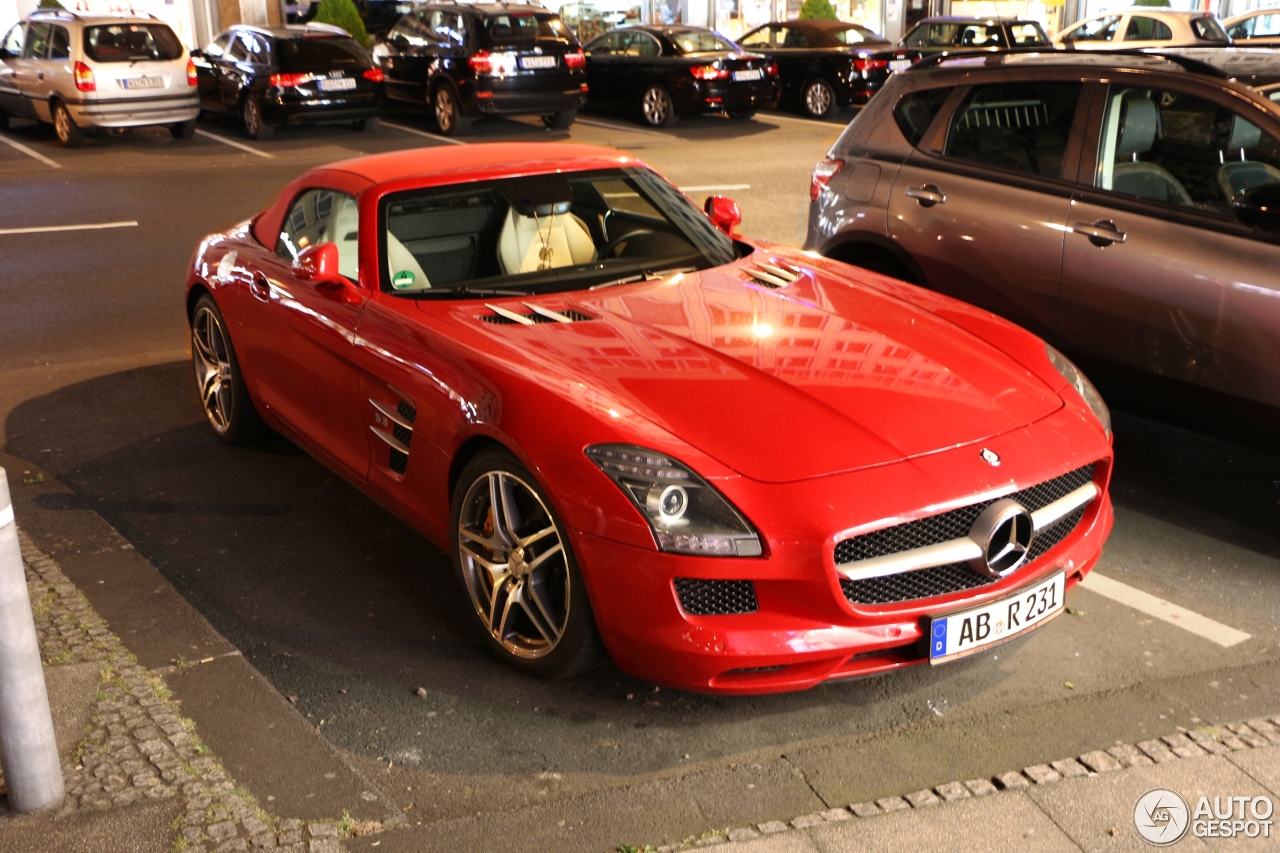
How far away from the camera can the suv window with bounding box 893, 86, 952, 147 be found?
6820 millimetres

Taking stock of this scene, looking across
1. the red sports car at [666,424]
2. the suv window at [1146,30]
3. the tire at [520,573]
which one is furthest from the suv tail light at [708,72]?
Result: the tire at [520,573]

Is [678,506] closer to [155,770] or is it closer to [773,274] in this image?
[155,770]

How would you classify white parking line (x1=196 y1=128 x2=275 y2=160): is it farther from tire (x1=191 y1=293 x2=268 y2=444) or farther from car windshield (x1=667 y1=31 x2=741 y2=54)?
tire (x1=191 y1=293 x2=268 y2=444)

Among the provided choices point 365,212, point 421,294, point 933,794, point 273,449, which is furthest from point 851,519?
point 273,449

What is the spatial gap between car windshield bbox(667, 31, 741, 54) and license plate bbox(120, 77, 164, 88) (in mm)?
7262

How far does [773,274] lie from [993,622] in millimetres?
1895

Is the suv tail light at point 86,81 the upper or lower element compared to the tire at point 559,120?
upper

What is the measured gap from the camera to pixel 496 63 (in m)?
18.1

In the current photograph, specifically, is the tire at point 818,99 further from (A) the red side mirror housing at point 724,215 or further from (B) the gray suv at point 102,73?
(A) the red side mirror housing at point 724,215

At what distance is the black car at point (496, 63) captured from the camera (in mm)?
18094

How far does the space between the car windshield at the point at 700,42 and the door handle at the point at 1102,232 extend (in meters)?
14.7

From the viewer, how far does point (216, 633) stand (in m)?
4.51

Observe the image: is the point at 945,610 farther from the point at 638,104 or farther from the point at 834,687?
the point at 638,104

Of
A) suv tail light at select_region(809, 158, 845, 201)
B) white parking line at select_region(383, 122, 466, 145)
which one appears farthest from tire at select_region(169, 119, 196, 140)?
suv tail light at select_region(809, 158, 845, 201)
